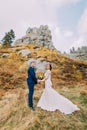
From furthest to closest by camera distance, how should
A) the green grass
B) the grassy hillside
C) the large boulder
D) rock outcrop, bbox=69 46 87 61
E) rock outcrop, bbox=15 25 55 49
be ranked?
rock outcrop, bbox=15 25 55 49
rock outcrop, bbox=69 46 87 61
the large boulder
the grassy hillside
the green grass

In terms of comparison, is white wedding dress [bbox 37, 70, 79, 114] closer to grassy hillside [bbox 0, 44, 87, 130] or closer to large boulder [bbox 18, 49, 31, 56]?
grassy hillside [bbox 0, 44, 87, 130]

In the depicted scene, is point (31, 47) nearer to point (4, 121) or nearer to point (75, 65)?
point (75, 65)

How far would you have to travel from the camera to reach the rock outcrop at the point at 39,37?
48388mm

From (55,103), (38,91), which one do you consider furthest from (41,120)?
(38,91)

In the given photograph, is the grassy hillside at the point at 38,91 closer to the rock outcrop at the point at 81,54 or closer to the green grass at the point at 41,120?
the green grass at the point at 41,120

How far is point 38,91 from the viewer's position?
680 inches

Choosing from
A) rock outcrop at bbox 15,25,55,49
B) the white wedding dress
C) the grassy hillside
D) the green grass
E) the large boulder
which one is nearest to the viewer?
the green grass

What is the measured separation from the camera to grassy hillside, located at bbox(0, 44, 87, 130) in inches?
505

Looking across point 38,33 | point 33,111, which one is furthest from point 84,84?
point 38,33

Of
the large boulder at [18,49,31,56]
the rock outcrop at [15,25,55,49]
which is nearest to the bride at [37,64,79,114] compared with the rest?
the large boulder at [18,49,31,56]

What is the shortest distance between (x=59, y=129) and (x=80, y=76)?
1132cm

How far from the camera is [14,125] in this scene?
517 inches

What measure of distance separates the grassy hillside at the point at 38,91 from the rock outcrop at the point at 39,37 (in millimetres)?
18093

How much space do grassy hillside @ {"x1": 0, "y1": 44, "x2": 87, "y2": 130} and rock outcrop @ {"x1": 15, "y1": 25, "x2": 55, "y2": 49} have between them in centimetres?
1809
